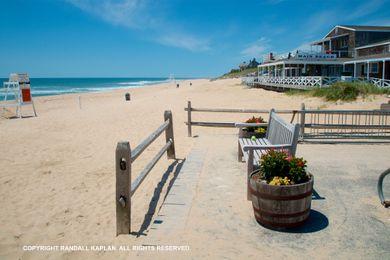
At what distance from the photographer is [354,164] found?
6387mm

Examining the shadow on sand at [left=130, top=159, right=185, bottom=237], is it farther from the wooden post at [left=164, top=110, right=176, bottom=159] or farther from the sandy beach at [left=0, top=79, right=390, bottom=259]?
the wooden post at [left=164, top=110, right=176, bottom=159]

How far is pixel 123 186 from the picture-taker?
400 cm

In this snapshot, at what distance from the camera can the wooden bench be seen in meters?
4.60

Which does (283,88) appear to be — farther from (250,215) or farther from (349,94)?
(250,215)

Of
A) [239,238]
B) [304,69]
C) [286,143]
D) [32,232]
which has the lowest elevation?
[32,232]

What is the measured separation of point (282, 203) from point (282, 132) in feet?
6.49

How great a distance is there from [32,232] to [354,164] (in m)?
5.81

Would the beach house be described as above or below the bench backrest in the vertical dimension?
above

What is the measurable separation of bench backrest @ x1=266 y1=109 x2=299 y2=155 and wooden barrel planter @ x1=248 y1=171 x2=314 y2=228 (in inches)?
38.6

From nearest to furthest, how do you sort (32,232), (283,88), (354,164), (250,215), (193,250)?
(193,250), (250,215), (32,232), (354,164), (283,88)

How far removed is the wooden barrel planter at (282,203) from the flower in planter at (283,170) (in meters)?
0.14

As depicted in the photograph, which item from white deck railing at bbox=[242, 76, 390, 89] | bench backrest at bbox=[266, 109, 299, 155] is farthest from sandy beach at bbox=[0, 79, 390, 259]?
white deck railing at bbox=[242, 76, 390, 89]

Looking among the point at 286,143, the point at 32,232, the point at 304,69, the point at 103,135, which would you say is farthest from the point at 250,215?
the point at 304,69

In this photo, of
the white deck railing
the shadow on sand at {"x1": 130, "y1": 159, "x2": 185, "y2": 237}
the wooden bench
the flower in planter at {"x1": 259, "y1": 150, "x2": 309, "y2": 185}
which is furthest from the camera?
the white deck railing
